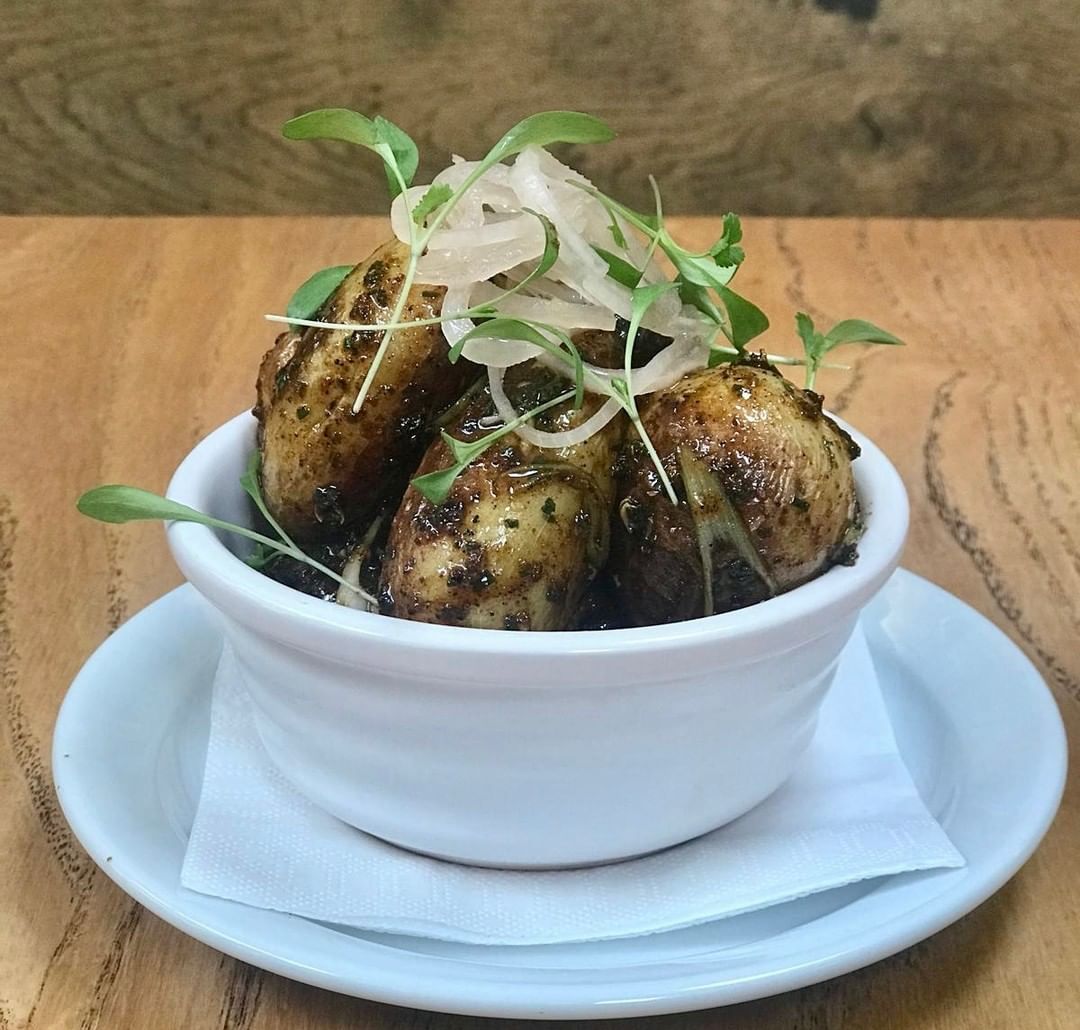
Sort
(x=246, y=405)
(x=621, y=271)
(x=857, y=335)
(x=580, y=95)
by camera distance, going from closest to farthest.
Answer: (x=621, y=271) < (x=857, y=335) < (x=246, y=405) < (x=580, y=95)

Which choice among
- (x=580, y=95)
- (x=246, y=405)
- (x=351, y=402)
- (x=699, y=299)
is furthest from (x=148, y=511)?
(x=580, y=95)

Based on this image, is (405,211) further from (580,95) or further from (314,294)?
(580,95)

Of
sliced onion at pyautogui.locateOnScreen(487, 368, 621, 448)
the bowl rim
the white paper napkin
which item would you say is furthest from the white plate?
sliced onion at pyautogui.locateOnScreen(487, 368, 621, 448)

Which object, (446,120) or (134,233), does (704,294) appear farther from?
(446,120)

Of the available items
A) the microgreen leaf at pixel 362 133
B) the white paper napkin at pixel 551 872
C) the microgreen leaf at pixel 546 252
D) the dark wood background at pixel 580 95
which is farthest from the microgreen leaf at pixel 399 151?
the dark wood background at pixel 580 95

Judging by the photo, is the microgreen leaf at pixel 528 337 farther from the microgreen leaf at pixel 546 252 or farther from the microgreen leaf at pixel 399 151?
the microgreen leaf at pixel 399 151

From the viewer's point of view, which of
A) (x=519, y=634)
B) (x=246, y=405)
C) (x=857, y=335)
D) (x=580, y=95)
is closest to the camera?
(x=519, y=634)
